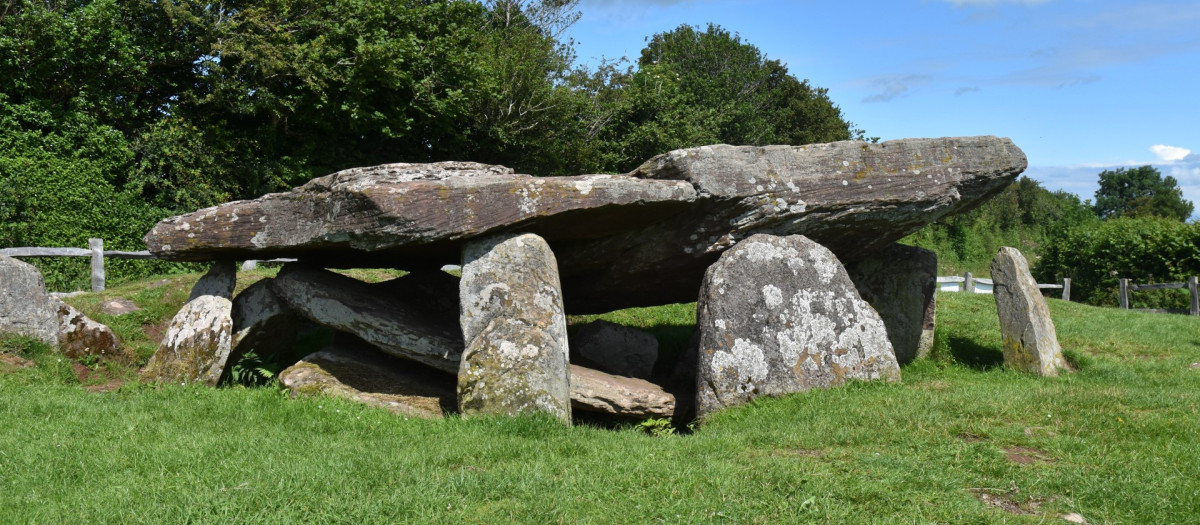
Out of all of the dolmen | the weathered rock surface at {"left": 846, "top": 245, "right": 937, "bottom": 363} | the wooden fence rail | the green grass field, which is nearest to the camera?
the green grass field

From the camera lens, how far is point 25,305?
1091cm

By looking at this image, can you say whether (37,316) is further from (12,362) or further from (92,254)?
(92,254)

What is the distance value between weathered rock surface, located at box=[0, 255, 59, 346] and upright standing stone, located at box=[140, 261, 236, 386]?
1527 millimetres

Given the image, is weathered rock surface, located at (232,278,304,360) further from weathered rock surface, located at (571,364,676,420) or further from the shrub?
the shrub

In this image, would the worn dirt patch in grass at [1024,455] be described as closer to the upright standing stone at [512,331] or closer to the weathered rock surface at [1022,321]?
the upright standing stone at [512,331]

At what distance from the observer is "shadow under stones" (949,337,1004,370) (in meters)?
12.0

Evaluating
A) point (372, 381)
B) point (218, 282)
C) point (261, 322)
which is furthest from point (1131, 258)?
point (218, 282)

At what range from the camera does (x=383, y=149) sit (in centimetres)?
2456

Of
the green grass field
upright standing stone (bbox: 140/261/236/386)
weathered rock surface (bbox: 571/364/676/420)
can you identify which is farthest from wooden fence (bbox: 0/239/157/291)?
weathered rock surface (bbox: 571/364/676/420)

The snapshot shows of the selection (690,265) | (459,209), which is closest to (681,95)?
(690,265)

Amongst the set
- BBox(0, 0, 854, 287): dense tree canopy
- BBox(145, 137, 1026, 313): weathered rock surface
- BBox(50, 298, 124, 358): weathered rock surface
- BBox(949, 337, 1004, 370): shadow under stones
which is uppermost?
BBox(0, 0, 854, 287): dense tree canopy

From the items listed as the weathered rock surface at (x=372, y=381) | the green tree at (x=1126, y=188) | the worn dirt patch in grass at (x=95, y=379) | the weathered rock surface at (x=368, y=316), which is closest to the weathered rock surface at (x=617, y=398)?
the weathered rock surface at (x=372, y=381)

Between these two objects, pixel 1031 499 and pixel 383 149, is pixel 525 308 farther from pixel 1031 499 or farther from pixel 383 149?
pixel 383 149

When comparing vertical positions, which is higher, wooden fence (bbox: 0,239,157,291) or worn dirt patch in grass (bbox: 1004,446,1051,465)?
wooden fence (bbox: 0,239,157,291)
